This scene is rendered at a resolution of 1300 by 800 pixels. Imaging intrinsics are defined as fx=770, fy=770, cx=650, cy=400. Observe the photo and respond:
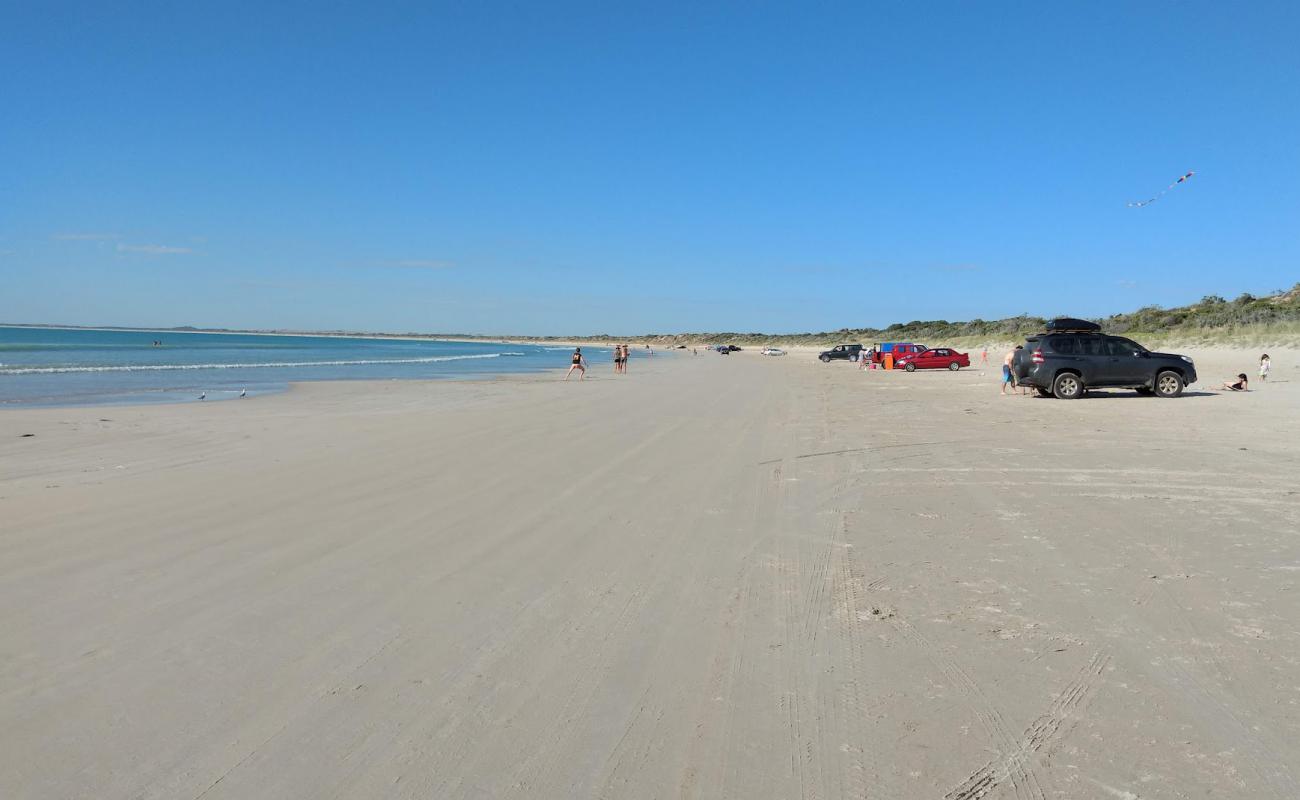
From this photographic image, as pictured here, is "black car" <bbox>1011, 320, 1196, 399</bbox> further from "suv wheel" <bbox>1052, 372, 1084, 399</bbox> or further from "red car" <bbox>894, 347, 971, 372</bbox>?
Result: "red car" <bbox>894, 347, 971, 372</bbox>

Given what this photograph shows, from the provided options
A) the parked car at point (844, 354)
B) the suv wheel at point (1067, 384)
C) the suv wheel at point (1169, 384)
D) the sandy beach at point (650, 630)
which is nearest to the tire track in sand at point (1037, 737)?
the sandy beach at point (650, 630)

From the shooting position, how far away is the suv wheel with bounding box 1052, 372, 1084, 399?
19.3 meters

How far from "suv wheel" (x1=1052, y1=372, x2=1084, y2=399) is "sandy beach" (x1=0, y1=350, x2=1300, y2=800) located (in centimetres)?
1028

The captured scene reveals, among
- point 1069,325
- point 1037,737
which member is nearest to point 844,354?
point 1069,325

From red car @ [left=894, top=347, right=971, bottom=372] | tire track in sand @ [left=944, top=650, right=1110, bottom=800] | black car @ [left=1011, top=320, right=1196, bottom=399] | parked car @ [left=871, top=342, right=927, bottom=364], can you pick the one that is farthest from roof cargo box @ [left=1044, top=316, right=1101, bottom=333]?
tire track in sand @ [left=944, top=650, right=1110, bottom=800]

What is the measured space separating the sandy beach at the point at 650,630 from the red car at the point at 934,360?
32872mm

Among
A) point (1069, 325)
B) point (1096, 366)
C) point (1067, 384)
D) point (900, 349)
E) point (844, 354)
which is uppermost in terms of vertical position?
point (1069, 325)

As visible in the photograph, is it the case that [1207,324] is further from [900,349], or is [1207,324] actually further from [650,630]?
[650,630]

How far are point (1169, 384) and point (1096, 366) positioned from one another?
173 cm

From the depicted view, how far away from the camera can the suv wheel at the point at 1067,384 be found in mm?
19344

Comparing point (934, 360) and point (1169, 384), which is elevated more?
point (1169, 384)

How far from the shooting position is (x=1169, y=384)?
19.1m

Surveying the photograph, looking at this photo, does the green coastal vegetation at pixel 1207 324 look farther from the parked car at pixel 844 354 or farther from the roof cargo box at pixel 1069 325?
the roof cargo box at pixel 1069 325

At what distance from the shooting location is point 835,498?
7605 millimetres
